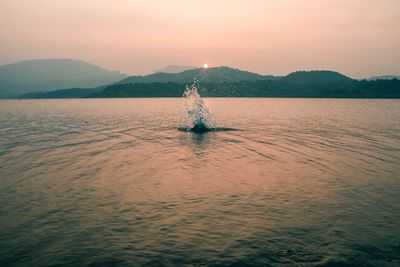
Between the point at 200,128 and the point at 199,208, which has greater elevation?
the point at 200,128

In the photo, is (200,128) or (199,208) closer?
(199,208)

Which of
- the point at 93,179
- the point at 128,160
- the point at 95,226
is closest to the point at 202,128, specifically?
the point at 128,160

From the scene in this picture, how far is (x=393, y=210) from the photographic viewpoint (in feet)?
63.2

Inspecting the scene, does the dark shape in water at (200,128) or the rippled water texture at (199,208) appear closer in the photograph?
the rippled water texture at (199,208)

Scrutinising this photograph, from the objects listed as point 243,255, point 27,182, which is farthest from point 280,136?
point 243,255

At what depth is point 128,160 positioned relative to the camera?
3378 centimetres

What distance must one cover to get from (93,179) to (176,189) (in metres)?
6.64

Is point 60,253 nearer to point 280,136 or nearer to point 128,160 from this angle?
point 128,160

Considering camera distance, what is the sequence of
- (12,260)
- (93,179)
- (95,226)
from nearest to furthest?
(12,260) → (95,226) → (93,179)

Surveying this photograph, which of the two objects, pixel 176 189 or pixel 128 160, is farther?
pixel 128 160

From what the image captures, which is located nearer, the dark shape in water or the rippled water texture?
the rippled water texture

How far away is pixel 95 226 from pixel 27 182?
10.7 meters

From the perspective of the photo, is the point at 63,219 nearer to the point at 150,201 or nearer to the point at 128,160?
the point at 150,201

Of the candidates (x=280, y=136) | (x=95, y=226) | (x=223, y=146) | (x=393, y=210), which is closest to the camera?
(x=95, y=226)
